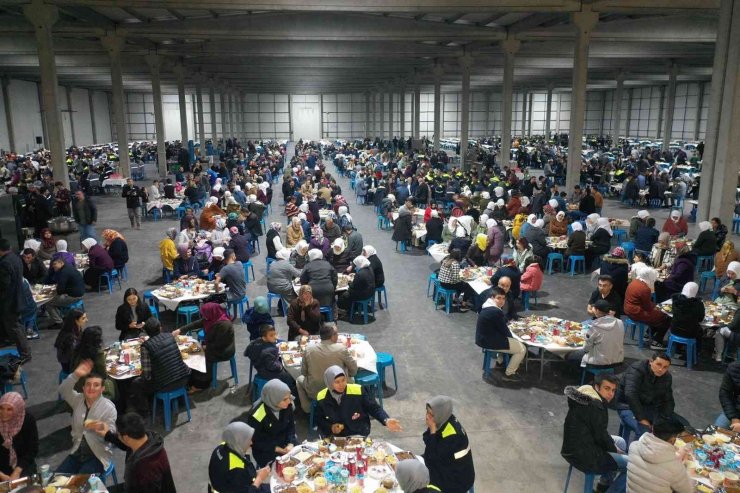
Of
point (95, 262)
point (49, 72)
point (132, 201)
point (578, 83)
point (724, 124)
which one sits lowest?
point (95, 262)

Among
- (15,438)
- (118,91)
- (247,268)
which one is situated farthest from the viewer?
(118,91)

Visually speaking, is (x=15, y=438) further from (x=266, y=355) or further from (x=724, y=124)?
(x=724, y=124)

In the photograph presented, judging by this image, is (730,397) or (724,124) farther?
(724,124)

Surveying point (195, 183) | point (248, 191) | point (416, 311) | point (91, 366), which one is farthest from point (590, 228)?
point (195, 183)

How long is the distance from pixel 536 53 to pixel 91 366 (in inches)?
982

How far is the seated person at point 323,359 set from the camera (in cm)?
628

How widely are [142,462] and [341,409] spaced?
5.83ft

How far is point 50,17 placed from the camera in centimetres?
1638

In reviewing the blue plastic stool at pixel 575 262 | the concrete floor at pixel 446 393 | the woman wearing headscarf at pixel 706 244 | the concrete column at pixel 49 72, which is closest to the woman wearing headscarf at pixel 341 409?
the concrete floor at pixel 446 393

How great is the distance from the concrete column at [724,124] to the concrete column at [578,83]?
4458 millimetres

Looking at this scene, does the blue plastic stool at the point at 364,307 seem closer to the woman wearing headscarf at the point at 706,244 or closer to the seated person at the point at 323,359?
the seated person at the point at 323,359

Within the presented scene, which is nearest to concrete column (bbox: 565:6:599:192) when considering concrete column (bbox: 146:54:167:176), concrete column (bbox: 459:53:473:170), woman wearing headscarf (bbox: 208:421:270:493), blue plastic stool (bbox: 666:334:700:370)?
concrete column (bbox: 459:53:473:170)

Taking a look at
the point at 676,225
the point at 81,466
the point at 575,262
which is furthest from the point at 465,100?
the point at 81,466

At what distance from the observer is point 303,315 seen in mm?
7863
